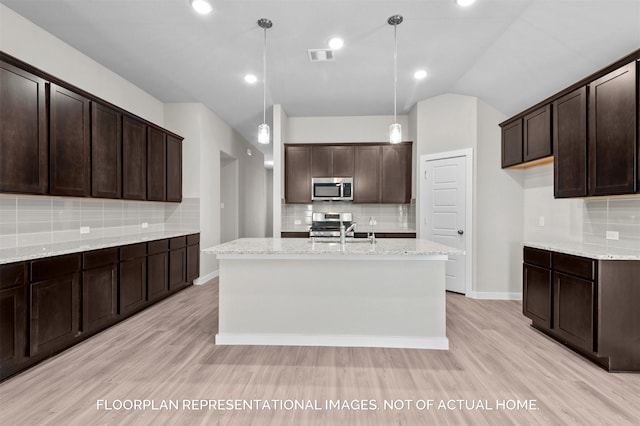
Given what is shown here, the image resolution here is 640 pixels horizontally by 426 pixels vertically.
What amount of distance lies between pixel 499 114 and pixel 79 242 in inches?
219

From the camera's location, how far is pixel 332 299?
2730 millimetres

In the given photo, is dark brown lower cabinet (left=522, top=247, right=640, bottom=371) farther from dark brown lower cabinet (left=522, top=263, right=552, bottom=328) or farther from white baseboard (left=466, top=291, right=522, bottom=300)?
white baseboard (left=466, top=291, right=522, bottom=300)

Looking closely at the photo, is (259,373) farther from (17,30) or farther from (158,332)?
Result: (17,30)

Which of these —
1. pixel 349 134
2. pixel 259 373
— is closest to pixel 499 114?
pixel 349 134

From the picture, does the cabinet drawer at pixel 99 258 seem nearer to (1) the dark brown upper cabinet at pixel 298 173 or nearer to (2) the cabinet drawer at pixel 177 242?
(2) the cabinet drawer at pixel 177 242

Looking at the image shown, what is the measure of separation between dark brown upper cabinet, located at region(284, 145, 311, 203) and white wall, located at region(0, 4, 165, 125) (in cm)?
234

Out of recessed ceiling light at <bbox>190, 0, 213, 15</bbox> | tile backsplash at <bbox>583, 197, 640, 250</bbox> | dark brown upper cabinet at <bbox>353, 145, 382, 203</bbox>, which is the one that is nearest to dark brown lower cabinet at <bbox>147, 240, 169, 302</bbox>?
recessed ceiling light at <bbox>190, 0, 213, 15</bbox>

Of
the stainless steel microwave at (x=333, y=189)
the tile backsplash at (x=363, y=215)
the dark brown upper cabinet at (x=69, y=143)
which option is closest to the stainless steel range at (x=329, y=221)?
the tile backsplash at (x=363, y=215)

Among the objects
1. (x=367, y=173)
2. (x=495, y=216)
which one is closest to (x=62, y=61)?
(x=367, y=173)

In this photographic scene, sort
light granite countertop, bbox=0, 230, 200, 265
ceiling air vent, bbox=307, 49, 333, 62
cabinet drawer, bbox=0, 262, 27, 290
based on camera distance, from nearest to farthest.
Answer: cabinet drawer, bbox=0, 262, 27, 290, light granite countertop, bbox=0, 230, 200, 265, ceiling air vent, bbox=307, 49, 333, 62

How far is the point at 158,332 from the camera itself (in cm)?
301

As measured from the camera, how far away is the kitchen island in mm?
2666

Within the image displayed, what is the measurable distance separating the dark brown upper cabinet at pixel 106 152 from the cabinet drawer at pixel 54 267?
853mm

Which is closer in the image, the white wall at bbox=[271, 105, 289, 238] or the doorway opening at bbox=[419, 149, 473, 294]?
the doorway opening at bbox=[419, 149, 473, 294]
